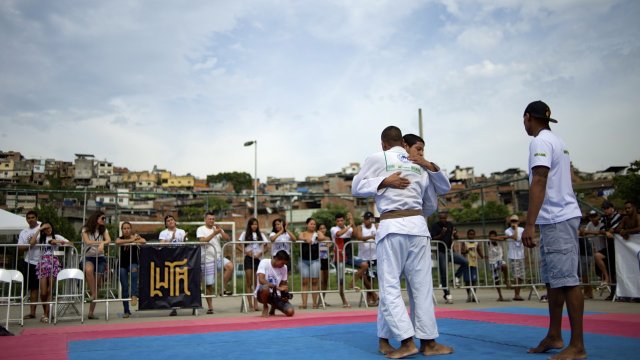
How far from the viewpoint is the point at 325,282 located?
10398 mm

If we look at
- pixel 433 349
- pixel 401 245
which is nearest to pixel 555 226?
pixel 401 245

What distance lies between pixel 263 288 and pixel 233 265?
64.8 inches

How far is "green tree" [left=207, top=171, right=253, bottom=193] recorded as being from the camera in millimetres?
150000

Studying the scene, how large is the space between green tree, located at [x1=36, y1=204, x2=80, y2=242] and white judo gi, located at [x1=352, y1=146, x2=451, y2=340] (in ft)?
30.8

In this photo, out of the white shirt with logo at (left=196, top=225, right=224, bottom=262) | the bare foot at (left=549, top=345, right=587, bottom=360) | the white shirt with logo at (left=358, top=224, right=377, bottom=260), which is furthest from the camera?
the white shirt with logo at (left=358, top=224, right=377, bottom=260)

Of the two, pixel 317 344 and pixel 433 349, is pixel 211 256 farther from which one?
pixel 433 349

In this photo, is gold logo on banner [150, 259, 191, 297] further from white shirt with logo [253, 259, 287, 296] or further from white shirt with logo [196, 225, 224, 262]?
white shirt with logo [253, 259, 287, 296]

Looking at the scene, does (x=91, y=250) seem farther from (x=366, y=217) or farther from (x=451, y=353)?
(x=451, y=353)

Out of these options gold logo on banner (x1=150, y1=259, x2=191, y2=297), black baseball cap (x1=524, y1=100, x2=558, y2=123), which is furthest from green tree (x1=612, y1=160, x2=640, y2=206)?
black baseball cap (x1=524, y1=100, x2=558, y2=123)

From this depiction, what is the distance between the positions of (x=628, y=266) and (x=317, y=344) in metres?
7.93

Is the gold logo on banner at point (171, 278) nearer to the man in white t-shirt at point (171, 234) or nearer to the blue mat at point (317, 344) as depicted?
the man in white t-shirt at point (171, 234)

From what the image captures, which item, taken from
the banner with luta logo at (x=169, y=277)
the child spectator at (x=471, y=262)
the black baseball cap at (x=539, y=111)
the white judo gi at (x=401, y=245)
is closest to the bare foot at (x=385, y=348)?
the white judo gi at (x=401, y=245)

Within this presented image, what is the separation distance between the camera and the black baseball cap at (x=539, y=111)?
4.38 meters

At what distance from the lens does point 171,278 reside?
8.62m
